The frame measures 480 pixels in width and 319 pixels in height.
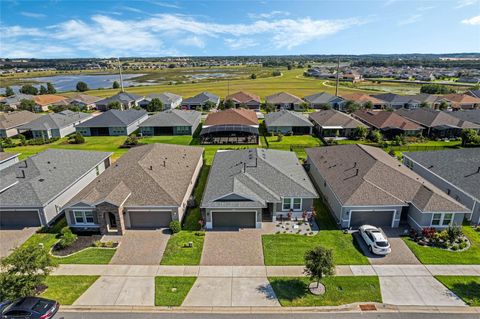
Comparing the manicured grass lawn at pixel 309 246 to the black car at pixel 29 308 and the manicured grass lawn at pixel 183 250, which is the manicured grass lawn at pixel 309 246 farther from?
the black car at pixel 29 308

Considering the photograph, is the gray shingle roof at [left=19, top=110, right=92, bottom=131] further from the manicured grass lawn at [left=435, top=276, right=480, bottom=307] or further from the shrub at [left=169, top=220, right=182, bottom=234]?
the manicured grass lawn at [left=435, top=276, right=480, bottom=307]

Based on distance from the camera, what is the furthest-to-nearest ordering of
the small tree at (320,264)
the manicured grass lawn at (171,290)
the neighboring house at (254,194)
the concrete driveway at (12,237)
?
1. the neighboring house at (254,194)
2. the concrete driveway at (12,237)
3. the manicured grass lawn at (171,290)
4. the small tree at (320,264)

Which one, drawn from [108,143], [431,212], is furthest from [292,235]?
[108,143]

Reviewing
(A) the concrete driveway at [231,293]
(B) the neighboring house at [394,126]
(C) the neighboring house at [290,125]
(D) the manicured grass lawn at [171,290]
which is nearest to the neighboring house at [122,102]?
(C) the neighboring house at [290,125]

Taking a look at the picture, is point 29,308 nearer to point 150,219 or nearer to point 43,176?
point 150,219

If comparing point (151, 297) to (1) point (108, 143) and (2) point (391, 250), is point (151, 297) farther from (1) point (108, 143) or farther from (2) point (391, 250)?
(1) point (108, 143)

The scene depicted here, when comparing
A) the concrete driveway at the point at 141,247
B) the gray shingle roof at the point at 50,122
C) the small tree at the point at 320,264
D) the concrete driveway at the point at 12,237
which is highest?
the gray shingle roof at the point at 50,122
